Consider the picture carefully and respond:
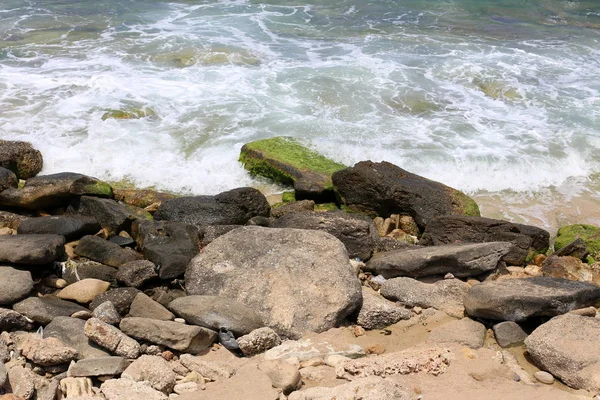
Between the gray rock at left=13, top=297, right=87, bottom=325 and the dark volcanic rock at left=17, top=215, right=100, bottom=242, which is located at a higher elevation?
the gray rock at left=13, top=297, right=87, bottom=325

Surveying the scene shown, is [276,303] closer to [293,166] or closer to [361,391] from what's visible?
[361,391]

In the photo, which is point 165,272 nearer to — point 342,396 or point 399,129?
point 342,396

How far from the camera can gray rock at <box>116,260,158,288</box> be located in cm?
607

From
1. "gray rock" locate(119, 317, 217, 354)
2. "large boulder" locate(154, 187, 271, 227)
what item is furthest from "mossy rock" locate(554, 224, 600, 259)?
"gray rock" locate(119, 317, 217, 354)

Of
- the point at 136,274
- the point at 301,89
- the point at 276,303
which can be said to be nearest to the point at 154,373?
the point at 276,303

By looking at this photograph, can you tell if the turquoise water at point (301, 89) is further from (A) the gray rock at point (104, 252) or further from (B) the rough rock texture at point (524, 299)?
(B) the rough rock texture at point (524, 299)

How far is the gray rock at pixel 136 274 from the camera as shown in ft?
19.9

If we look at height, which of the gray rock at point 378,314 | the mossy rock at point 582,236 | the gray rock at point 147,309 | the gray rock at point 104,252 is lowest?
the mossy rock at point 582,236

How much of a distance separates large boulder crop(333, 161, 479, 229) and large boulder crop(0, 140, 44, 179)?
4267 millimetres

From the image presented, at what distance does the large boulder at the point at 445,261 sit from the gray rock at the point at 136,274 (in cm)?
224

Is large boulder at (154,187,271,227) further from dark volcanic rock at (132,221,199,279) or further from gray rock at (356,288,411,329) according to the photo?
gray rock at (356,288,411,329)

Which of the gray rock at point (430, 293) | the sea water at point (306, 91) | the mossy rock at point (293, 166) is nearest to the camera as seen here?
the gray rock at point (430, 293)

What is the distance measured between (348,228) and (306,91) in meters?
6.68

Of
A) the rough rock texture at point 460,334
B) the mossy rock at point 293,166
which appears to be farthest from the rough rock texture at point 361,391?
the mossy rock at point 293,166
